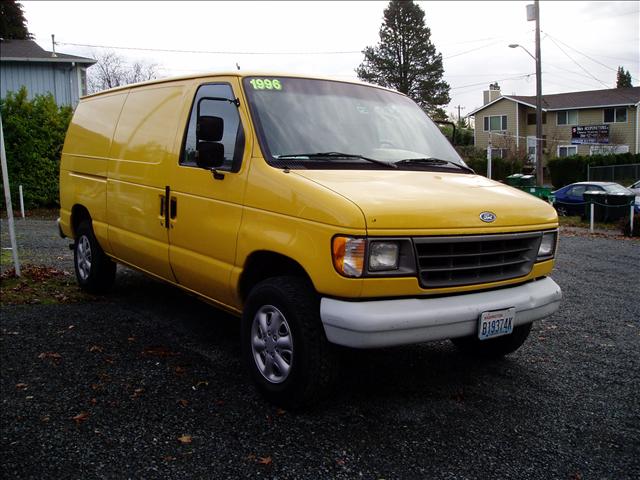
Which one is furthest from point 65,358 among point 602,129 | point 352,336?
point 602,129

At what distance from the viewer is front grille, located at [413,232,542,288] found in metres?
3.64

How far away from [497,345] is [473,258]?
1.36 m

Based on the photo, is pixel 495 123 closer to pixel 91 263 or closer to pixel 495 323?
pixel 91 263

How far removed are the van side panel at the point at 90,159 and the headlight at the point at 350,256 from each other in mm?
3569

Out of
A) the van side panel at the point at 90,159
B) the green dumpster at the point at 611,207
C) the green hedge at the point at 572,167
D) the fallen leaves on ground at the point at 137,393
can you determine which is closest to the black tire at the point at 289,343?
the fallen leaves on ground at the point at 137,393

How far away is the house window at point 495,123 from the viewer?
53.0 metres

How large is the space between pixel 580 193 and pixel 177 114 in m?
19.9

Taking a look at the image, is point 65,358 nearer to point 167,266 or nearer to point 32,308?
point 167,266

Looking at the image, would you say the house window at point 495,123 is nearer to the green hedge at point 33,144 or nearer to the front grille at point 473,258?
the green hedge at point 33,144

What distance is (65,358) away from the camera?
492cm

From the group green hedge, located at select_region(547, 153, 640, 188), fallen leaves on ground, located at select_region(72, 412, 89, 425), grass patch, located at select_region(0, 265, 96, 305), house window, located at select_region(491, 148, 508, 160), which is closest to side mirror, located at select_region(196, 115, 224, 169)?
fallen leaves on ground, located at select_region(72, 412, 89, 425)

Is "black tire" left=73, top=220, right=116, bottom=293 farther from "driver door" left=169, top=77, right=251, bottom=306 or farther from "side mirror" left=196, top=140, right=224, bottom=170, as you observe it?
"side mirror" left=196, top=140, right=224, bottom=170

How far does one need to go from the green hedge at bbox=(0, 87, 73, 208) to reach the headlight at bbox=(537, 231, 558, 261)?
16.9 meters

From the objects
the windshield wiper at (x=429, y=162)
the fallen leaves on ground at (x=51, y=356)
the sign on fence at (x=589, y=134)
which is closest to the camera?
the windshield wiper at (x=429, y=162)
